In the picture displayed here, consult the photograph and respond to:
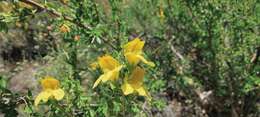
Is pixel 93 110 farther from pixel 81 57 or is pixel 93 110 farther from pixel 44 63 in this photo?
pixel 44 63

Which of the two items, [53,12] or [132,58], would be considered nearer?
[132,58]

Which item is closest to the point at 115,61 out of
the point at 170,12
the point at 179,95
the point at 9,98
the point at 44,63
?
the point at 9,98

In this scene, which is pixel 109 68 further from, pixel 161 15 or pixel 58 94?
pixel 161 15

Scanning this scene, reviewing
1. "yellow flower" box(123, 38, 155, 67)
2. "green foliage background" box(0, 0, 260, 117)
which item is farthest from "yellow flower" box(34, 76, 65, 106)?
"yellow flower" box(123, 38, 155, 67)


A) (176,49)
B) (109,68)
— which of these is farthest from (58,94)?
(176,49)

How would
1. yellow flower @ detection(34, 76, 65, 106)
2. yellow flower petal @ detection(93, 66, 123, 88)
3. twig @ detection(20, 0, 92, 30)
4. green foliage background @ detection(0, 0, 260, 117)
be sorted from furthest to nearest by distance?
green foliage background @ detection(0, 0, 260, 117) → twig @ detection(20, 0, 92, 30) → yellow flower @ detection(34, 76, 65, 106) → yellow flower petal @ detection(93, 66, 123, 88)

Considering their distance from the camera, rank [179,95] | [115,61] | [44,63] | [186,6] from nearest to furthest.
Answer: [115,61]
[186,6]
[179,95]
[44,63]

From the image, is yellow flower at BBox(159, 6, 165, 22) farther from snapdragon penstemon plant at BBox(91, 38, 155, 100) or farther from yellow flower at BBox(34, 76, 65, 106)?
snapdragon penstemon plant at BBox(91, 38, 155, 100)

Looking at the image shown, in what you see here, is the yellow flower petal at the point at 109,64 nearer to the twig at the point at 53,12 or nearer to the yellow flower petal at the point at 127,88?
the yellow flower petal at the point at 127,88
